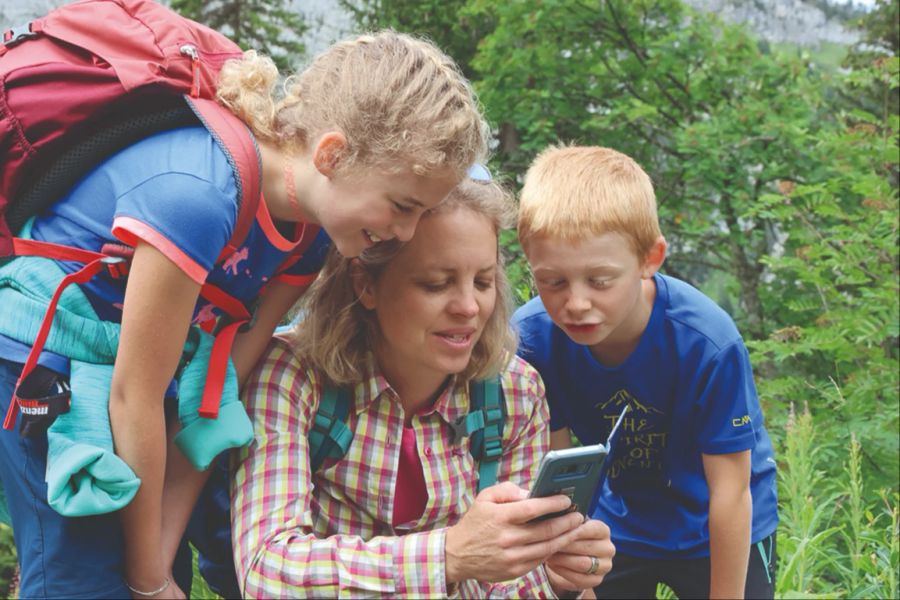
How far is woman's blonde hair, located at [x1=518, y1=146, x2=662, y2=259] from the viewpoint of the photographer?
2443mm

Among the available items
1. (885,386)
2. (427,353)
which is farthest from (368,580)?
(885,386)

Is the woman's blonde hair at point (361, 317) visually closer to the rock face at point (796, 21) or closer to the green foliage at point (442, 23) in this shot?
the green foliage at point (442, 23)

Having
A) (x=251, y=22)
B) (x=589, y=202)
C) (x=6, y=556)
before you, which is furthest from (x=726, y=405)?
(x=251, y=22)

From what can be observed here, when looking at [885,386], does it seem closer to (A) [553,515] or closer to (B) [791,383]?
(B) [791,383]

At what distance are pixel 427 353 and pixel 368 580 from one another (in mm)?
551

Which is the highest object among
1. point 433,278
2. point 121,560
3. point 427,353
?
point 433,278

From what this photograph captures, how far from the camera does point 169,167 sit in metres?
1.83

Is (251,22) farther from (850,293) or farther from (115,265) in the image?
(115,265)

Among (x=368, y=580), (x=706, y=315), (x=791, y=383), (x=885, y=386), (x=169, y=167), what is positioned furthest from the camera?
(x=791, y=383)

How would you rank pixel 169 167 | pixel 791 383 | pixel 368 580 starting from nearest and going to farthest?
pixel 169 167 → pixel 368 580 → pixel 791 383

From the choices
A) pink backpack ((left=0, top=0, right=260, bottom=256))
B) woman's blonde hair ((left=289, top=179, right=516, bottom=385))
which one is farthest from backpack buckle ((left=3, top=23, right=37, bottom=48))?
woman's blonde hair ((left=289, top=179, right=516, bottom=385))

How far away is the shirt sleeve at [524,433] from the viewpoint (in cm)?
237

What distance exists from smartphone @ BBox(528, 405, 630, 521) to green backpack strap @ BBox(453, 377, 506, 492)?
13.9 inches

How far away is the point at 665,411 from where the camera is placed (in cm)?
253
